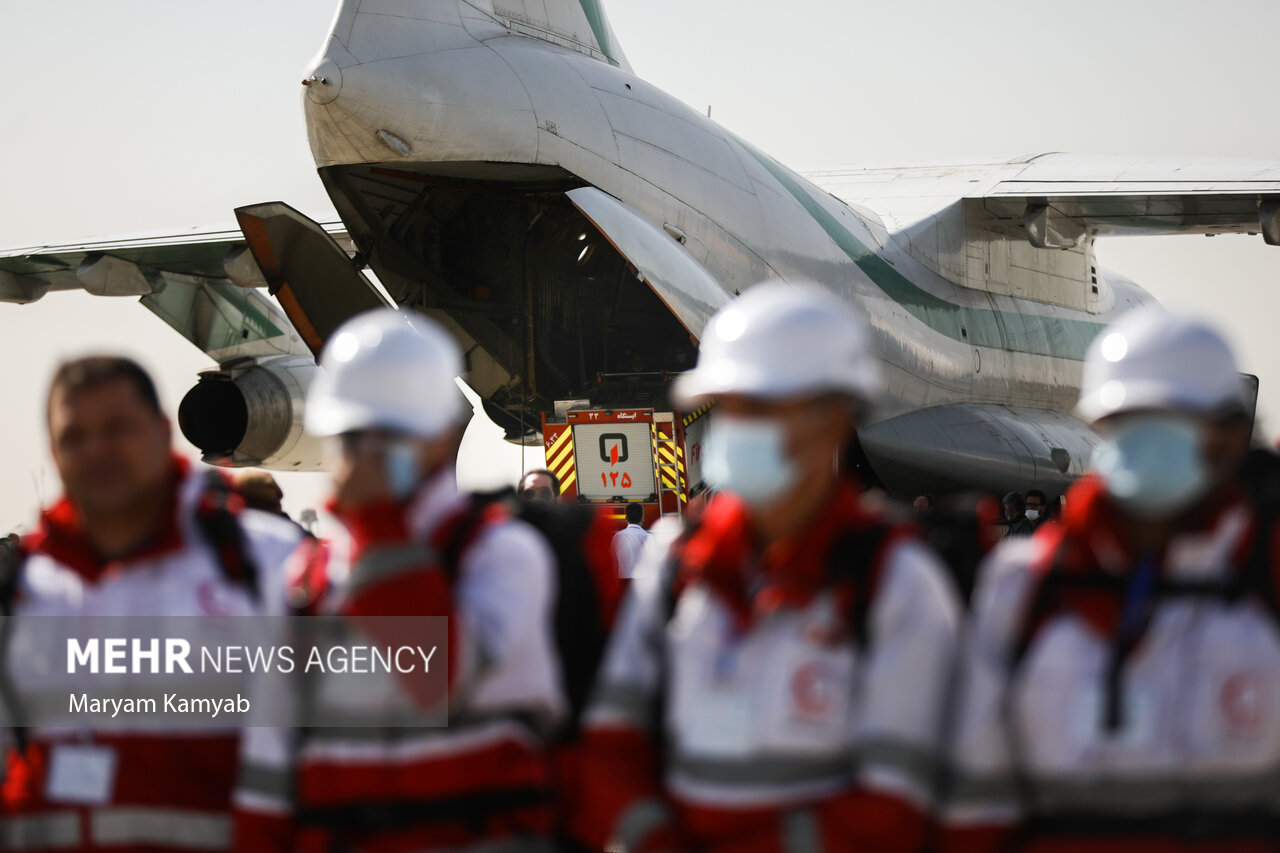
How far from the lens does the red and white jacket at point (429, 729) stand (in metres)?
2.74

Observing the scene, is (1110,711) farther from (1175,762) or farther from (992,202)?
(992,202)

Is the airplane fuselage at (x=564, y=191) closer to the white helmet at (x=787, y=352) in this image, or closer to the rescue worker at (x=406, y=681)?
the rescue worker at (x=406, y=681)

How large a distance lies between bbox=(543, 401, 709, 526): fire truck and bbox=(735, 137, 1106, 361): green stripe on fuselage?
4.02 m

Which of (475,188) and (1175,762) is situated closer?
(1175,762)

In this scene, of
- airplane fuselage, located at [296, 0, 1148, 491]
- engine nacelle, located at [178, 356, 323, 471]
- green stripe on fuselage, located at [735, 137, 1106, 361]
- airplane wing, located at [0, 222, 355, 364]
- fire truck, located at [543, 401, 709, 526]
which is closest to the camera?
airplane fuselage, located at [296, 0, 1148, 491]

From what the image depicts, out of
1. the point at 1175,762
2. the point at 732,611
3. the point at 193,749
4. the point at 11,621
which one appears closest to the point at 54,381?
the point at 11,621


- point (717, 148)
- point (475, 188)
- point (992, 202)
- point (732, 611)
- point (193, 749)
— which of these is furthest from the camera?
point (992, 202)

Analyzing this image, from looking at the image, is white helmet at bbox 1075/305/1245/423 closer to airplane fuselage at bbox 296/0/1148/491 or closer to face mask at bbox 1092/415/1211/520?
face mask at bbox 1092/415/1211/520

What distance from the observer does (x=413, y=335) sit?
2930mm

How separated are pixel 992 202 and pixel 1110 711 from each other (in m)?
16.7

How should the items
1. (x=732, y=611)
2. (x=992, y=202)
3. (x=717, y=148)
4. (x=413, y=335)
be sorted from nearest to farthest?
(x=732, y=611), (x=413, y=335), (x=717, y=148), (x=992, y=202)

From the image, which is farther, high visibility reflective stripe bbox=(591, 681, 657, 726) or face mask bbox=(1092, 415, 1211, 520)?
high visibility reflective stripe bbox=(591, 681, 657, 726)

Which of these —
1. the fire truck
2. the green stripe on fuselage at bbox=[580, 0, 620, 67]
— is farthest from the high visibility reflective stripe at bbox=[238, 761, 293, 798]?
the green stripe on fuselage at bbox=[580, 0, 620, 67]

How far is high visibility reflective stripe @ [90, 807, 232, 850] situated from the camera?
305cm
